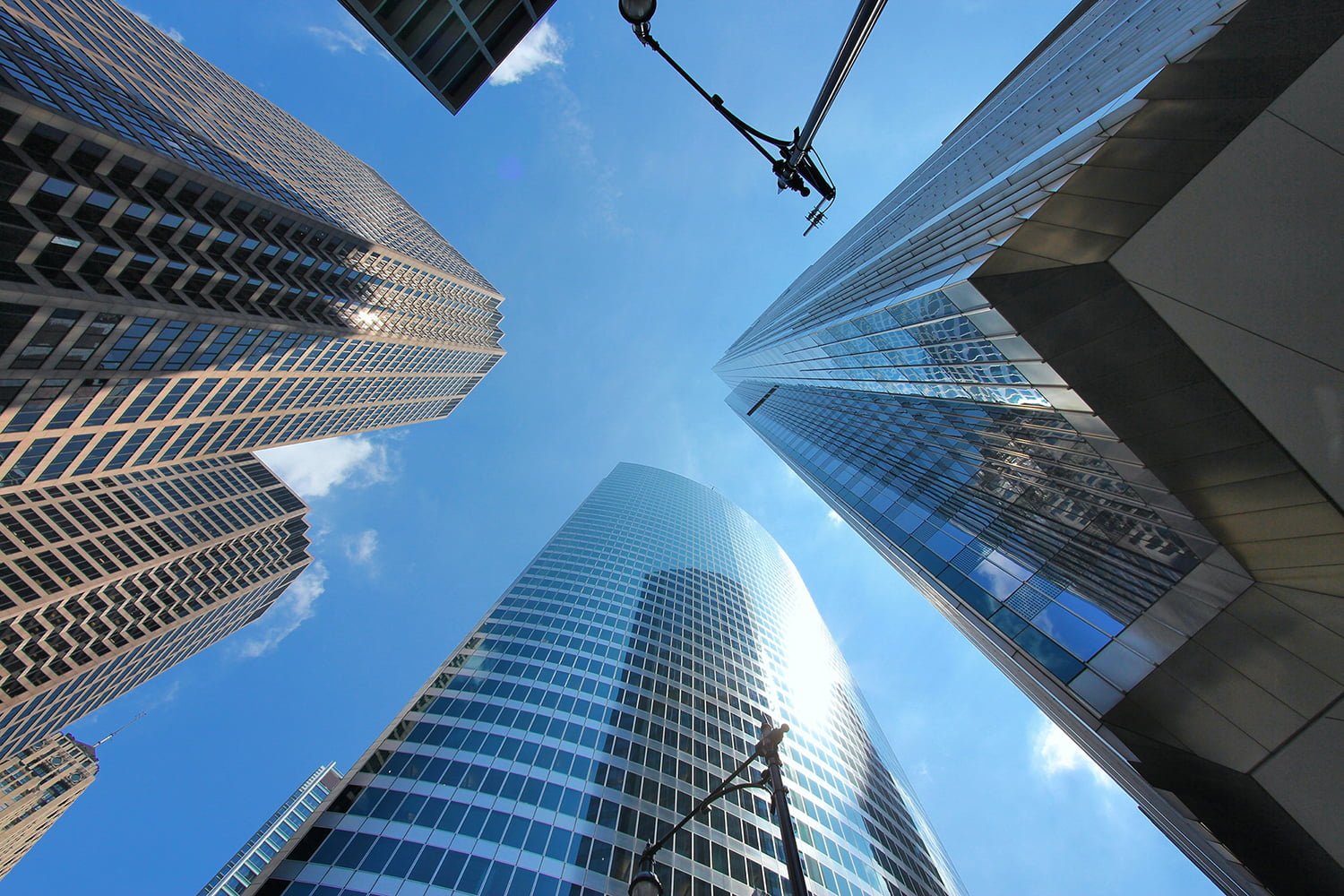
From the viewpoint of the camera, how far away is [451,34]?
2109 centimetres

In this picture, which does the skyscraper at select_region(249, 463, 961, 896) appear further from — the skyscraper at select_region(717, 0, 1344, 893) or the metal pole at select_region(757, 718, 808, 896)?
the metal pole at select_region(757, 718, 808, 896)

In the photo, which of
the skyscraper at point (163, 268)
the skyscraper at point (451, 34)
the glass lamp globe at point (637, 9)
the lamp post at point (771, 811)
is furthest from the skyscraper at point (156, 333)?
the lamp post at point (771, 811)

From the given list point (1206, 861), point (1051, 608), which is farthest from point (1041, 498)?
A: point (1206, 861)

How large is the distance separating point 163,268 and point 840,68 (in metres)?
67.6

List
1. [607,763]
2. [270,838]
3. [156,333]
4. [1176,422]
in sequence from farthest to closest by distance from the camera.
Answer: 1. [270,838]
2. [156,333]
3. [607,763]
4. [1176,422]

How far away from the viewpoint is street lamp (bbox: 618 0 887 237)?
23.3 feet

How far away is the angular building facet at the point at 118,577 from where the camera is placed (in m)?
66.1

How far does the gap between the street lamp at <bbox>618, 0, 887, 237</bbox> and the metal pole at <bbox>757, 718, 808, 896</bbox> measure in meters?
8.84

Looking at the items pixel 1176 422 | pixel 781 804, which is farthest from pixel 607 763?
pixel 1176 422

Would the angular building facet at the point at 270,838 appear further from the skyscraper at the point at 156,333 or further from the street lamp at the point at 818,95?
the street lamp at the point at 818,95

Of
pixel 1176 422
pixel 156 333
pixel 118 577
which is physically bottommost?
pixel 118 577

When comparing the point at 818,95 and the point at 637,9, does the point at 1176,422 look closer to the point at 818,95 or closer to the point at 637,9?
the point at 818,95

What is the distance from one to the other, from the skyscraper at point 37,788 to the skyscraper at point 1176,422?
5567 inches

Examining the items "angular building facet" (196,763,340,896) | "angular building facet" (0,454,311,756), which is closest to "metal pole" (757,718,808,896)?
"angular building facet" (0,454,311,756)
